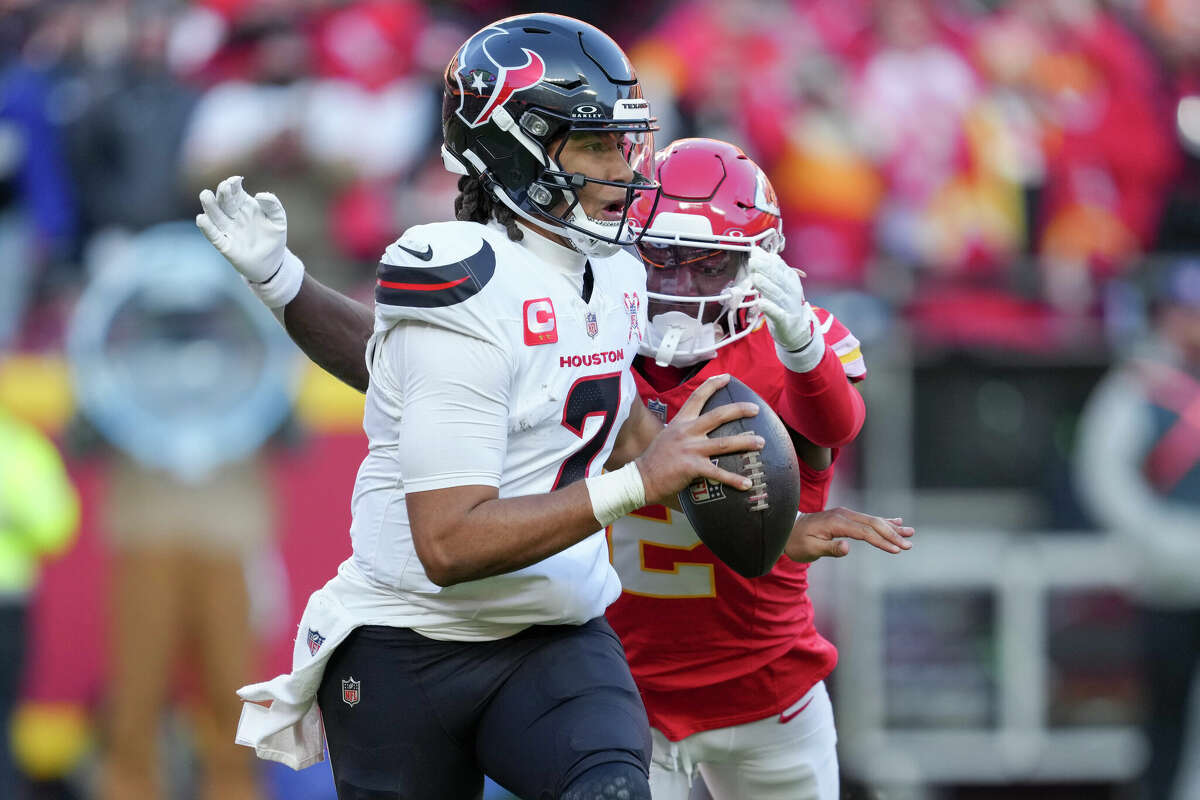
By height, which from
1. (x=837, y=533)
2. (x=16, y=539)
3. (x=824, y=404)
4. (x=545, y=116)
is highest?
(x=545, y=116)

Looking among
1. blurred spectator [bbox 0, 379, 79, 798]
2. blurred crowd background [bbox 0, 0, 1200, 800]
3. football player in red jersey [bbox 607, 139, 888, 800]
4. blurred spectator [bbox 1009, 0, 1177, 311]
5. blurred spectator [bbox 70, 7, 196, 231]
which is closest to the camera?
football player in red jersey [bbox 607, 139, 888, 800]

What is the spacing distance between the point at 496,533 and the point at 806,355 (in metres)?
0.89

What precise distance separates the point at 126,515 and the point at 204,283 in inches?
37.7

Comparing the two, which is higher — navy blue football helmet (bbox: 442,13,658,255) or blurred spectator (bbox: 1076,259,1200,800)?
navy blue football helmet (bbox: 442,13,658,255)

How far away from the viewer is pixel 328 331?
3760 mm

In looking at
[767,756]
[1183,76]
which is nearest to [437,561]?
[767,756]

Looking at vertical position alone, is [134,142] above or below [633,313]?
below

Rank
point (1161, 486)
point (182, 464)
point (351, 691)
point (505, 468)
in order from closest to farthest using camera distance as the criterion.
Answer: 1. point (505, 468)
2. point (351, 691)
3. point (182, 464)
4. point (1161, 486)

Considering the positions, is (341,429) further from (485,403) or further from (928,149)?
(485,403)

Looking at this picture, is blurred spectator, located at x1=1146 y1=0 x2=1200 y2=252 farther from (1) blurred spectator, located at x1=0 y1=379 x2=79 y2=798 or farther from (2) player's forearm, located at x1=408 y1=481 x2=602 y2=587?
(2) player's forearm, located at x1=408 y1=481 x2=602 y2=587

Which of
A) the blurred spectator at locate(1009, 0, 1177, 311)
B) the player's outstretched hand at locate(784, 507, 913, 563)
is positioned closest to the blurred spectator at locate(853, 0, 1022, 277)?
the blurred spectator at locate(1009, 0, 1177, 311)

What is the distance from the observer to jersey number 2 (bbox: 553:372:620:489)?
3.14 meters

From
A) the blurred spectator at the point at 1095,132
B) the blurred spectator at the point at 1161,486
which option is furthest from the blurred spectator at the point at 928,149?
the blurred spectator at the point at 1161,486

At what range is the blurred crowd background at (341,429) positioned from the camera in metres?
6.57
